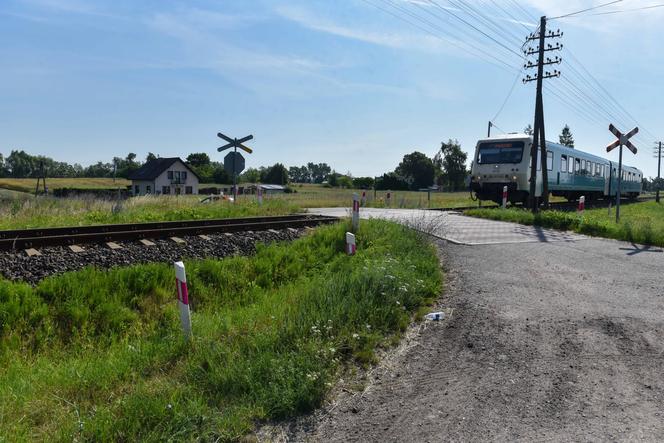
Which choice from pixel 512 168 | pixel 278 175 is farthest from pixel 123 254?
pixel 278 175

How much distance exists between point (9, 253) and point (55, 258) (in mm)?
757

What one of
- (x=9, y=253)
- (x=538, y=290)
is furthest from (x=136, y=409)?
(x=9, y=253)

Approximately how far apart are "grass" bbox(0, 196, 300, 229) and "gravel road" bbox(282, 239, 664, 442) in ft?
32.3

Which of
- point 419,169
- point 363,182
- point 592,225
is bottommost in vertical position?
point 592,225

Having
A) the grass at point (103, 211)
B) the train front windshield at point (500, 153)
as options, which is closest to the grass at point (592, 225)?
the train front windshield at point (500, 153)

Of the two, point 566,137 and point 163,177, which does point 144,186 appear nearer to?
point 163,177

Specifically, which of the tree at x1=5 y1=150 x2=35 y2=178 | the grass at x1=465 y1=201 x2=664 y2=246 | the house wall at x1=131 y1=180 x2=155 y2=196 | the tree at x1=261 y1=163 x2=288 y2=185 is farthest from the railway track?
the tree at x1=5 y1=150 x2=35 y2=178

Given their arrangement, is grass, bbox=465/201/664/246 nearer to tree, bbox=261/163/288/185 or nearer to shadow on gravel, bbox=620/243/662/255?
shadow on gravel, bbox=620/243/662/255

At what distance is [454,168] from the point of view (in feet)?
339

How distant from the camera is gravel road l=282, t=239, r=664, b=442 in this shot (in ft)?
10.9

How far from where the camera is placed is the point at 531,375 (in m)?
4.05

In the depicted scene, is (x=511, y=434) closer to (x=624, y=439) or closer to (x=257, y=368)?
(x=624, y=439)

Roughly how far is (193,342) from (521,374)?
2.96 meters

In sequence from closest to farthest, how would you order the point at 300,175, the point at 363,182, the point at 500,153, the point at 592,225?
the point at 592,225
the point at 500,153
the point at 363,182
the point at 300,175
